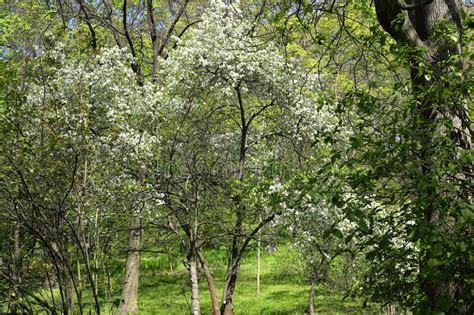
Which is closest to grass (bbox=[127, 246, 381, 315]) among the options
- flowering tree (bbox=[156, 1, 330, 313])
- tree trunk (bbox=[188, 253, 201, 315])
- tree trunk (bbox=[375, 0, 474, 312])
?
flowering tree (bbox=[156, 1, 330, 313])

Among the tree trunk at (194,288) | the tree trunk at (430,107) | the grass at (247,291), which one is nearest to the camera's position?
the tree trunk at (430,107)

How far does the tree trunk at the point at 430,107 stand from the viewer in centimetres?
326

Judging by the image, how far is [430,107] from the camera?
11.6 ft

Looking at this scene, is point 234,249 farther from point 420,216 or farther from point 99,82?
point 420,216

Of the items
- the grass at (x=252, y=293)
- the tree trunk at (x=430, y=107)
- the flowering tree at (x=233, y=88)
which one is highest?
the flowering tree at (x=233, y=88)

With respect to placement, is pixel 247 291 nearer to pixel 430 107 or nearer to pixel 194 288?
pixel 194 288

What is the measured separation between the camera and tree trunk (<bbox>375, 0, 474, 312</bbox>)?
3.26 metres

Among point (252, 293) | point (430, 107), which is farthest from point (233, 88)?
point (252, 293)

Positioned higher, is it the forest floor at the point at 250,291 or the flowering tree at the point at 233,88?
the flowering tree at the point at 233,88

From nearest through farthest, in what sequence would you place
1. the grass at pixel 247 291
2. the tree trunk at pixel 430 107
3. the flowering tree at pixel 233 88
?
the tree trunk at pixel 430 107 → the flowering tree at pixel 233 88 → the grass at pixel 247 291

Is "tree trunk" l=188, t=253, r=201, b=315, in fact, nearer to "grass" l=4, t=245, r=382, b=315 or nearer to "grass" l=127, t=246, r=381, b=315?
"grass" l=4, t=245, r=382, b=315

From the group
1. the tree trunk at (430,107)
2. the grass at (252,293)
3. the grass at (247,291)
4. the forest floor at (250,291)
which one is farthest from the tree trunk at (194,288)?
the grass at (252,293)

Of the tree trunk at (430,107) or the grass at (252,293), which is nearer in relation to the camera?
the tree trunk at (430,107)

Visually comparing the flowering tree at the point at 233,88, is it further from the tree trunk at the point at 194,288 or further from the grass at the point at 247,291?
the grass at the point at 247,291
